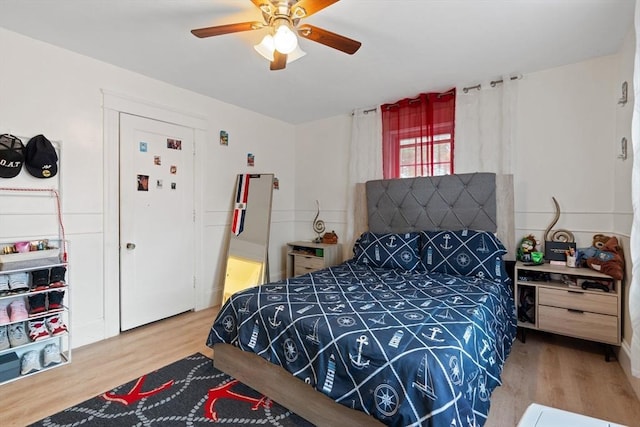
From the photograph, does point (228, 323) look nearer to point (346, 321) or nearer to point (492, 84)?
point (346, 321)

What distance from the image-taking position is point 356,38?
2.38 meters

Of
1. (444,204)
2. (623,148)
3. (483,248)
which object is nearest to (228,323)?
(483,248)

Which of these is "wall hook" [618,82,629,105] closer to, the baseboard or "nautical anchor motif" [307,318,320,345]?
the baseboard

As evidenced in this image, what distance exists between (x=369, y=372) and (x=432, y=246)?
1.83 m

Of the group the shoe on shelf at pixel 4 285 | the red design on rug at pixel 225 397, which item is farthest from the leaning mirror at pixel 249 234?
the shoe on shelf at pixel 4 285

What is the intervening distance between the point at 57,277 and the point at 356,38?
115 inches

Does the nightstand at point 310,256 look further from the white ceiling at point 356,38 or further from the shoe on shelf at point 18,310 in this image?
the shoe on shelf at point 18,310

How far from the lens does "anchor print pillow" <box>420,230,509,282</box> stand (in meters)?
2.70

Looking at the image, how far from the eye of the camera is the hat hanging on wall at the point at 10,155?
7.26ft

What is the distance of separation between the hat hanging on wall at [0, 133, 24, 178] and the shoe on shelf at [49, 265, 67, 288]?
745mm

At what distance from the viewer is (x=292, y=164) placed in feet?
15.6

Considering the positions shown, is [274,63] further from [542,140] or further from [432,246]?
[542,140]

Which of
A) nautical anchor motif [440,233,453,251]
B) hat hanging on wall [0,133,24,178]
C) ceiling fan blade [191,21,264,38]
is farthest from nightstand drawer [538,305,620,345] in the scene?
hat hanging on wall [0,133,24,178]

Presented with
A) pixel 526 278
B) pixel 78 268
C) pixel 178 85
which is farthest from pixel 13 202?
pixel 526 278
